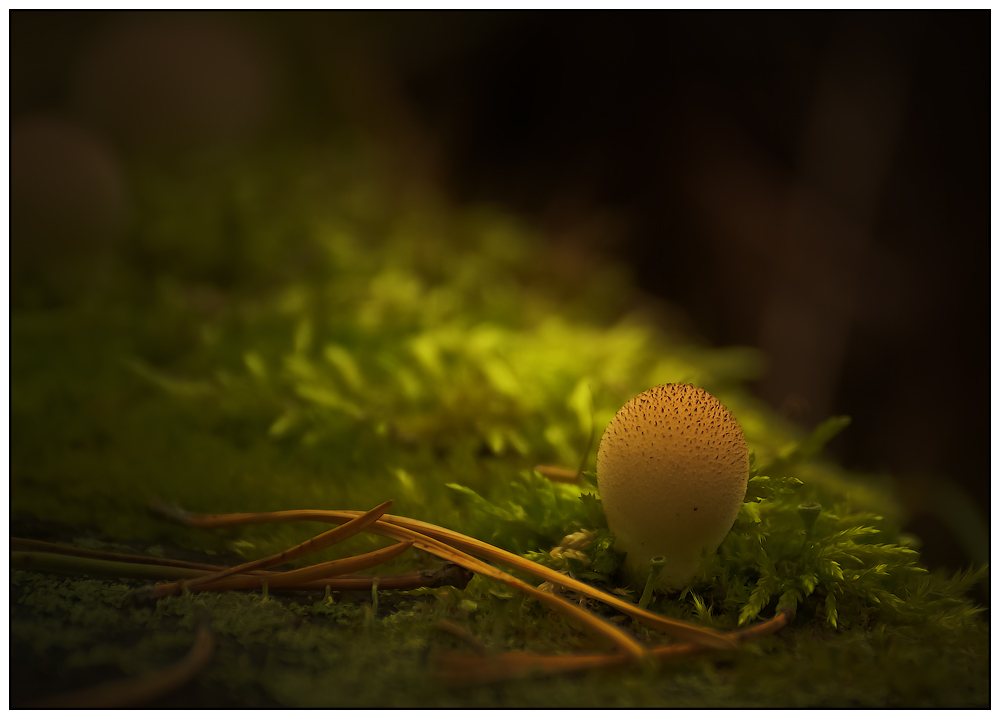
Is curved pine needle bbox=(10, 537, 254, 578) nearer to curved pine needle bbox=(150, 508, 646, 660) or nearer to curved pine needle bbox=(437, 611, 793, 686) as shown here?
curved pine needle bbox=(150, 508, 646, 660)

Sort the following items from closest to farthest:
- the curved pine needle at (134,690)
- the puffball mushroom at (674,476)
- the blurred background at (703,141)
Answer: the curved pine needle at (134,690), the puffball mushroom at (674,476), the blurred background at (703,141)

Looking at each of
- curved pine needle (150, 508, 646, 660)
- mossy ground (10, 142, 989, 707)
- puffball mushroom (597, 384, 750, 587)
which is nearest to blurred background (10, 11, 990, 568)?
mossy ground (10, 142, 989, 707)

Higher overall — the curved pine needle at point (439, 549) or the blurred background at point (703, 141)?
the blurred background at point (703, 141)

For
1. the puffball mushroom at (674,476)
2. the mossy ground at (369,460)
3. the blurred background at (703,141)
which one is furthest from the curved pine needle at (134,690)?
the blurred background at (703,141)

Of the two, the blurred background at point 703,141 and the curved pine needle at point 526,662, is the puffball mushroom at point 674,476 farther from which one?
the blurred background at point 703,141

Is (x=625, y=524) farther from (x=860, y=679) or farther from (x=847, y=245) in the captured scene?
(x=847, y=245)

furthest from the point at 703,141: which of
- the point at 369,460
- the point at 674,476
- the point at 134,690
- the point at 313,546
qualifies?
the point at 134,690
